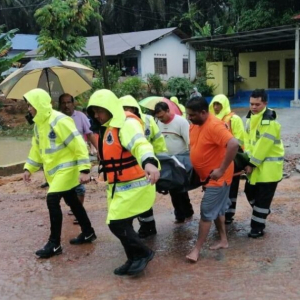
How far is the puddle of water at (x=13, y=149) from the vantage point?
11.0 metres

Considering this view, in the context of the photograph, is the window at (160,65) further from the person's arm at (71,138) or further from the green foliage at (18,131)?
the person's arm at (71,138)

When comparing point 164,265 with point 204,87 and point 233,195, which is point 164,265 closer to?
point 233,195

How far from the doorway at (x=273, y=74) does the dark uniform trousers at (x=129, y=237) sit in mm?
24720

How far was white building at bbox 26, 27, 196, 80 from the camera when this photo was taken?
3053 centimetres

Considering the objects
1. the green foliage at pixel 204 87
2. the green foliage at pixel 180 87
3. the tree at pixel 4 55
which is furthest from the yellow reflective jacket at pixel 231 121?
the green foliage at pixel 204 87

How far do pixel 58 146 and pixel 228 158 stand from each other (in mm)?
1693

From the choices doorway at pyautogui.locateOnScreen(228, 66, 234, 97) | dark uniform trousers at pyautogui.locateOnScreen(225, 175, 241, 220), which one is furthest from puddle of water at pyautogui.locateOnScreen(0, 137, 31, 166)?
doorway at pyautogui.locateOnScreen(228, 66, 234, 97)

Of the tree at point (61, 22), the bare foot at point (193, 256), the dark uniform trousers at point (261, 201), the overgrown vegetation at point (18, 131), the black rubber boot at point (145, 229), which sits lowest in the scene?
the overgrown vegetation at point (18, 131)

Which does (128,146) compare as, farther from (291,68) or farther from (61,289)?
(291,68)

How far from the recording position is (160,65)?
105ft

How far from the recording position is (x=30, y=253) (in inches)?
184

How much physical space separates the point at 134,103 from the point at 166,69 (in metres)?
28.5

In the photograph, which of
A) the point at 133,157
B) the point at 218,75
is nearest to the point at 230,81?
the point at 218,75

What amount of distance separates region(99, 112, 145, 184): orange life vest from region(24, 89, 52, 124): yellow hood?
92 cm
